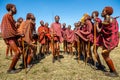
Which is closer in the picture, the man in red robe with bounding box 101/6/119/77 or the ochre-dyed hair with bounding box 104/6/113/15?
the man in red robe with bounding box 101/6/119/77

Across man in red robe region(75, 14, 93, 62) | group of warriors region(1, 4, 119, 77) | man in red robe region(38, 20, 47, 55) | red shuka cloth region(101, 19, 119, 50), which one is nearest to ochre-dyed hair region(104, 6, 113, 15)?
group of warriors region(1, 4, 119, 77)

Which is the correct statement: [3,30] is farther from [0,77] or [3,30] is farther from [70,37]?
[70,37]

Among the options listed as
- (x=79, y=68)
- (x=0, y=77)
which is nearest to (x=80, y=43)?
(x=79, y=68)

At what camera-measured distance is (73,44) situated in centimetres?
1528

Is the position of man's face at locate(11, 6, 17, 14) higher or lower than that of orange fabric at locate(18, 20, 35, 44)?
higher

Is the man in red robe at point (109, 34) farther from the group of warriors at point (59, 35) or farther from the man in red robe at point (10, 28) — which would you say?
the man in red robe at point (10, 28)

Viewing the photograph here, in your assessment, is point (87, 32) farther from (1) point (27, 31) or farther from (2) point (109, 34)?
(1) point (27, 31)

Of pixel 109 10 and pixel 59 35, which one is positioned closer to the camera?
pixel 109 10

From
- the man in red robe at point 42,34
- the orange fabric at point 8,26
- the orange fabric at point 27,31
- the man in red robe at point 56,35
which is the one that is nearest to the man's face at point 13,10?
the orange fabric at point 8,26

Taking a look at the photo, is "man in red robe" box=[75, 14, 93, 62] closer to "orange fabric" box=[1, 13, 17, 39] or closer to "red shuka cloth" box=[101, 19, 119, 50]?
"red shuka cloth" box=[101, 19, 119, 50]

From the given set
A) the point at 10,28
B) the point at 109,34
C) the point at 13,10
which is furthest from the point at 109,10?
the point at 10,28

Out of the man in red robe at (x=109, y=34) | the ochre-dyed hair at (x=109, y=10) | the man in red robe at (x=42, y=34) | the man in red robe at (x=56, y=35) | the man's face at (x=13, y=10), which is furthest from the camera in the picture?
the man in red robe at (x=42, y=34)

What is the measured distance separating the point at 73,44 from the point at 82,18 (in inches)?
160

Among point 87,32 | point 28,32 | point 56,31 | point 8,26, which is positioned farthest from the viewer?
point 56,31
